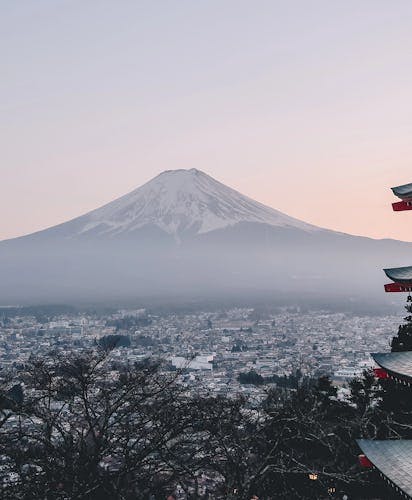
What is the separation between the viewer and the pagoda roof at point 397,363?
27.7 feet

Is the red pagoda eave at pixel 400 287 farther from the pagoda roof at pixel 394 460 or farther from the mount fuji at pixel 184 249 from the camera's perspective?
the mount fuji at pixel 184 249

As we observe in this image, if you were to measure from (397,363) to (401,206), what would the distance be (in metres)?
2.03

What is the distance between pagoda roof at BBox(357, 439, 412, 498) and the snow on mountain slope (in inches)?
6445

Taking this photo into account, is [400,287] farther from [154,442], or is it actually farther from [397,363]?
[154,442]

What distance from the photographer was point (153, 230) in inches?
6752

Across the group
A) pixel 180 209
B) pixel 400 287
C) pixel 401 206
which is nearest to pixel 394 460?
pixel 400 287

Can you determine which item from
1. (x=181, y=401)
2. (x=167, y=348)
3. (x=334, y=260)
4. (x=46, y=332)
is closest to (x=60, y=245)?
(x=334, y=260)

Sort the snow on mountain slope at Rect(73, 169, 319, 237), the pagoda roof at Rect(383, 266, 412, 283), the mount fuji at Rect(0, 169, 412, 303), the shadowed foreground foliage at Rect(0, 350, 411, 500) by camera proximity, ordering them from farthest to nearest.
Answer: the snow on mountain slope at Rect(73, 169, 319, 237) < the mount fuji at Rect(0, 169, 412, 303) < the shadowed foreground foliage at Rect(0, 350, 411, 500) < the pagoda roof at Rect(383, 266, 412, 283)

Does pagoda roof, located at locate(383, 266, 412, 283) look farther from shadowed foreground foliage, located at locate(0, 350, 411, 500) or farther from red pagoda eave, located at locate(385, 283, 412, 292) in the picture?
shadowed foreground foliage, located at locate(0, 350, 411, 500)

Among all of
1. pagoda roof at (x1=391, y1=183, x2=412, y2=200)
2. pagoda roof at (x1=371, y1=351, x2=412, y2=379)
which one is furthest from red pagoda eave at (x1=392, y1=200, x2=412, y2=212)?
pagoda roof at (x1=371, y1=351, x2=412, y2=379)

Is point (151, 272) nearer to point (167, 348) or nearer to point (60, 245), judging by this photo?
point (60, 245)

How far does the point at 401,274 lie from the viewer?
29.6 ft

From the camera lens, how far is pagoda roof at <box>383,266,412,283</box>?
28.9 feet

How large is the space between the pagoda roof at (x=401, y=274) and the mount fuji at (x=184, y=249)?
139583mm
